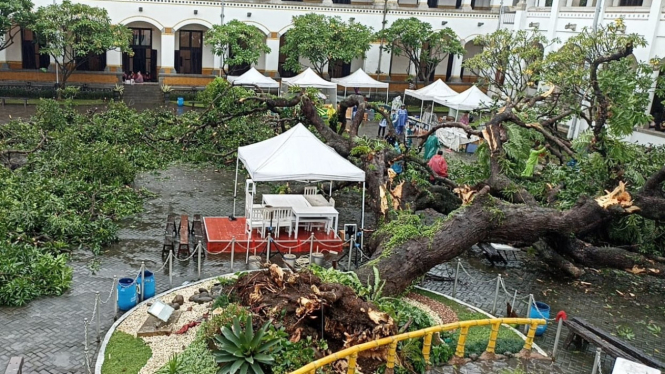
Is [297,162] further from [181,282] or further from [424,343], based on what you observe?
[424,343]

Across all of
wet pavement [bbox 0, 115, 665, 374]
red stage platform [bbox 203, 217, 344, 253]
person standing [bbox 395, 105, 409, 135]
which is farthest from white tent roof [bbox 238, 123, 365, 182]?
person standing [bbox 395, 105, 409, 135]

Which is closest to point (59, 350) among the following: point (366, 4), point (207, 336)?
point (207, 336)

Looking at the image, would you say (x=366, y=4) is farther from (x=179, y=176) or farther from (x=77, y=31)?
(x=179, y=176)

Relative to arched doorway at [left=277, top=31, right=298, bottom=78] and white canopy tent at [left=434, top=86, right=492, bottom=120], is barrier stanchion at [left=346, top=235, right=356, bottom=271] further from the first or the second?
arched doorway at [left=277, top=31, right=298, bottom=78]

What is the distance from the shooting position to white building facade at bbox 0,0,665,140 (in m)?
32.4

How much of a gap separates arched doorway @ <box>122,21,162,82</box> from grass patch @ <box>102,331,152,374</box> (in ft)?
96.6

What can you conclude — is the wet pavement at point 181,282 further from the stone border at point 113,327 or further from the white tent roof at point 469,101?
the white tent roof at point 469,101

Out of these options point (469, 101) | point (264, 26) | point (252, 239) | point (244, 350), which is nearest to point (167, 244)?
point (252, 239)

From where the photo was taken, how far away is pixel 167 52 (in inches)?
1372

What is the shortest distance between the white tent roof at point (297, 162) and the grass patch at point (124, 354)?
4.71 metres

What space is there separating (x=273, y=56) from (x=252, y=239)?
83.7 ft

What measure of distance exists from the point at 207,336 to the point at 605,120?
10543 millimetres

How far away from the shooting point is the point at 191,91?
33906 millimetres

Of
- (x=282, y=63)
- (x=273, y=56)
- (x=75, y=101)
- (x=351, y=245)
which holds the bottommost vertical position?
(x=351, y=245)
